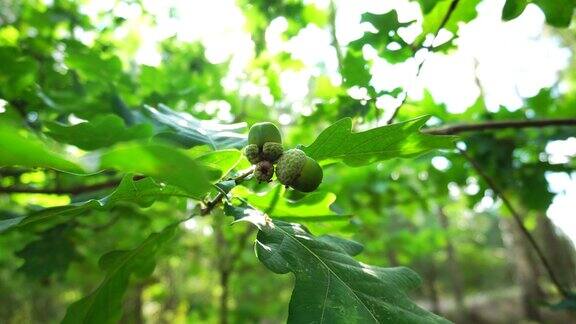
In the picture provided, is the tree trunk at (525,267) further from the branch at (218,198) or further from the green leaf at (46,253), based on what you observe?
the branch at (218,198)

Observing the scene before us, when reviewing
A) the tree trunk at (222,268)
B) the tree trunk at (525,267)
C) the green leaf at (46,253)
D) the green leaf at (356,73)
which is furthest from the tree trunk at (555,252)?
the green leaf at (46,253)

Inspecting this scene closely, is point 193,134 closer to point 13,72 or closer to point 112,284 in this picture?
point 112,284

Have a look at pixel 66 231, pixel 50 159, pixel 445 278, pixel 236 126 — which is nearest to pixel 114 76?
pixel 66 231

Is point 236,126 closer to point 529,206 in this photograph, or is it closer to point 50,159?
point 50,159

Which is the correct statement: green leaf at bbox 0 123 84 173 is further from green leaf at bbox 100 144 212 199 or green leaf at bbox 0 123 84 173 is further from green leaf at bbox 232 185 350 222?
green leaf at bbox 232 185 350 222

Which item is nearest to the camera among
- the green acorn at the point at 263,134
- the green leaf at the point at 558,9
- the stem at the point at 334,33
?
the green acorn at the point at 263,134

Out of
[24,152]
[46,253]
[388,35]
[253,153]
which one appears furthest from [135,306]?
[24,152]
